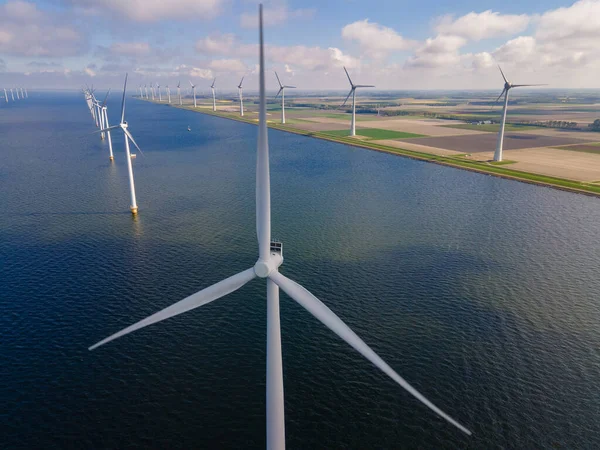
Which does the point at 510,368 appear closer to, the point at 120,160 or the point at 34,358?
the point at 34,358

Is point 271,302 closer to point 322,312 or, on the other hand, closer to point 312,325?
point 322,312

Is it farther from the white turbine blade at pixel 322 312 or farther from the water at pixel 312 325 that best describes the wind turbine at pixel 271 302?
the water at pixel 312 325

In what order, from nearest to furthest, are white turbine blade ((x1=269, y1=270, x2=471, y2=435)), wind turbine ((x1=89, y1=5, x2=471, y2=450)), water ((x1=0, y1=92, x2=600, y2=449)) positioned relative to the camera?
1. white turbine blade ((x1=269, y1=270, x2=471, y2=435))
2. wind turbine ((x1=89, y1=5, x2=471, y2=450))
3. water ((x1=0, y1=92, x2=600, y2=449))

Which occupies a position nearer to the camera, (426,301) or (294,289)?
(294,289)

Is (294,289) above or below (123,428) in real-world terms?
above

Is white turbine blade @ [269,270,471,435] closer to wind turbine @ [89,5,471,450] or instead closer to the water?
wind turbine @ [89,5,471,450]

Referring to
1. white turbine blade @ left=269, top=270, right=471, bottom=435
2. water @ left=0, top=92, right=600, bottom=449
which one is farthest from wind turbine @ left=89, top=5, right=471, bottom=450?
water @ left=0, top=92, right=600, bottom=449

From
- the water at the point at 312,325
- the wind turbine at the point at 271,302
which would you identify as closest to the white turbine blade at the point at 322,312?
the wind turbine at the point at 271,302

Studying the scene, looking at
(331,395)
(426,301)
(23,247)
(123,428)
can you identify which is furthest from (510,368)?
(23,247)
